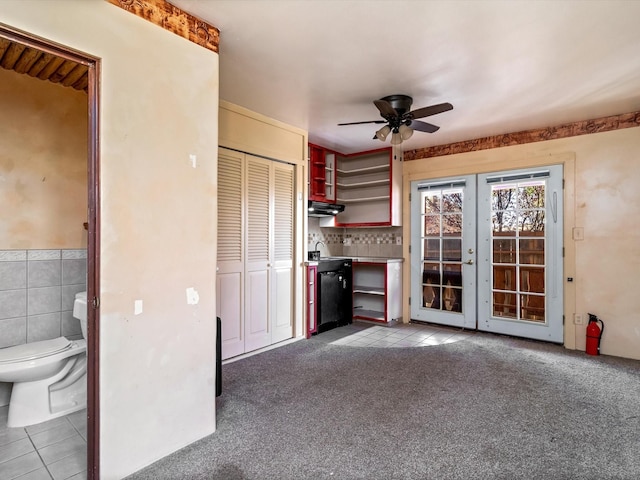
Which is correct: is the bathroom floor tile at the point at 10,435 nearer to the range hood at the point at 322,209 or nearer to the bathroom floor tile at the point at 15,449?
the bathroom floor tile at the point at 15,449

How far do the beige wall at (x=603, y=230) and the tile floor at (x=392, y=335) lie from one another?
1.35 meters

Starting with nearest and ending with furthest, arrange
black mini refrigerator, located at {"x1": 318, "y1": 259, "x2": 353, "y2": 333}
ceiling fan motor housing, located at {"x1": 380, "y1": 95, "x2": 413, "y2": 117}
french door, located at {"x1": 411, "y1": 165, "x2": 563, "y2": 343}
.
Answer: ceiling fan motor housing, located at {"x1": 380, "y1": 95, "x2": 413, "y2": 117} < french door, located at {"x1": 411, "y1": 165, "x2": 563, "y2": 343} < black mini refrigerator, located at {"x1": 318, "y1": 259, "x2": 353, "y2": 333}

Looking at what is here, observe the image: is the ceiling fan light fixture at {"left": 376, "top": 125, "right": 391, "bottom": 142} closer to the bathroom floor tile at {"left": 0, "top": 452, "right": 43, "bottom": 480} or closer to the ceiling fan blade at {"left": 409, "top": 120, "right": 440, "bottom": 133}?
the ceiling fan blade at {"left": 409, "top": 120, "right": 440, "bottom": 133}

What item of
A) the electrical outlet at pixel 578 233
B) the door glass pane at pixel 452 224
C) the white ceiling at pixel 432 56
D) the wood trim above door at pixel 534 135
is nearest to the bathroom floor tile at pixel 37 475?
the white ceiling at pixel 432 56

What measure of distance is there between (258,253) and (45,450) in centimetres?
229

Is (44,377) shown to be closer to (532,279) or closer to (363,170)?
(363,170)

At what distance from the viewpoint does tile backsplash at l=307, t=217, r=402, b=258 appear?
5594 mm

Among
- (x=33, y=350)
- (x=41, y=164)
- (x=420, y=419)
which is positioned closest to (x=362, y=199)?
(x=420, y=419)

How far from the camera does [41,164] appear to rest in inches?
107

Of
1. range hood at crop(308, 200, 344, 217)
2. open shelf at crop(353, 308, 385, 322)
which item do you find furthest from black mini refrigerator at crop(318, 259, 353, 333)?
range hood at crop(308, 200, 344, 217)

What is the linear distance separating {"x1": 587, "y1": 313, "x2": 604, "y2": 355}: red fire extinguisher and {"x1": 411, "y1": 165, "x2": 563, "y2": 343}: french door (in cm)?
30

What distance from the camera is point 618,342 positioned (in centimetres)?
380

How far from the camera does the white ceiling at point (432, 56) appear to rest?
2.12m

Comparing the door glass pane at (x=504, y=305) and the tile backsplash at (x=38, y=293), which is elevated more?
the tile backsplash at (x=38, y=293)
